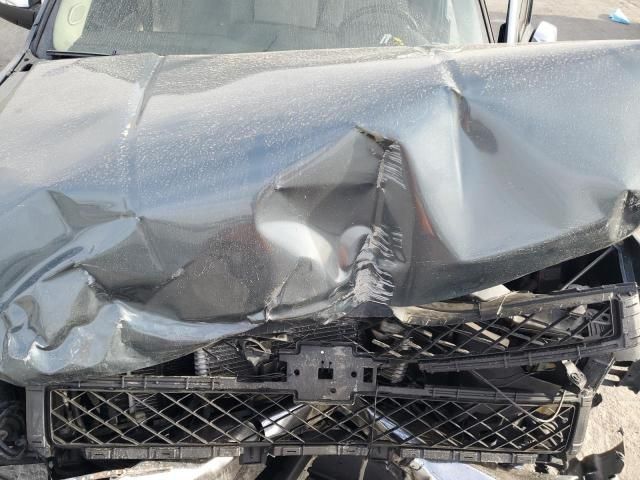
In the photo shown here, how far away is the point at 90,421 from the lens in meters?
2.13

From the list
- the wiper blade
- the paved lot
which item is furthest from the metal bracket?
the paved lot

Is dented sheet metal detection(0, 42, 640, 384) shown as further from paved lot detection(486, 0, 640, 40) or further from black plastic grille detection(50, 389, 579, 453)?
paved lot detection(486, 0, 640, 40)

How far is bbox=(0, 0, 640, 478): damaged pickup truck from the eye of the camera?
66.6 inches

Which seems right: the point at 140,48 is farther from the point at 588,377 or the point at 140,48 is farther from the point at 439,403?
the point at 588,377

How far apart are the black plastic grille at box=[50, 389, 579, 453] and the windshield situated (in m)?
1.30

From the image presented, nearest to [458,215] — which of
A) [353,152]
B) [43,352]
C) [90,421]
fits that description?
[353,152]

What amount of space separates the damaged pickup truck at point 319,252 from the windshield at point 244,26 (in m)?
0.61

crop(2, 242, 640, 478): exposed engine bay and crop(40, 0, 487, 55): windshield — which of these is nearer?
crop(2, 242, 640, 478): exposed engine bay

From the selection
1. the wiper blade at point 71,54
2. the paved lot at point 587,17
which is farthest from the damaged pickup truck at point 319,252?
the paved lot at point 587,17

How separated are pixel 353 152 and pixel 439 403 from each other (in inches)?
33.3

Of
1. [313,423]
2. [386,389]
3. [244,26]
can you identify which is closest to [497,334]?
[386,389]

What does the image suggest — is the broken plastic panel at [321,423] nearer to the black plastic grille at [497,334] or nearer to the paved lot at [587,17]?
the black plastic grille at [497,334]

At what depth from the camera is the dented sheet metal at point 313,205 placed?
5.53ft

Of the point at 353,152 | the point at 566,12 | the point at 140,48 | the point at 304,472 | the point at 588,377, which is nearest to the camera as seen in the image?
the point at 353,152
